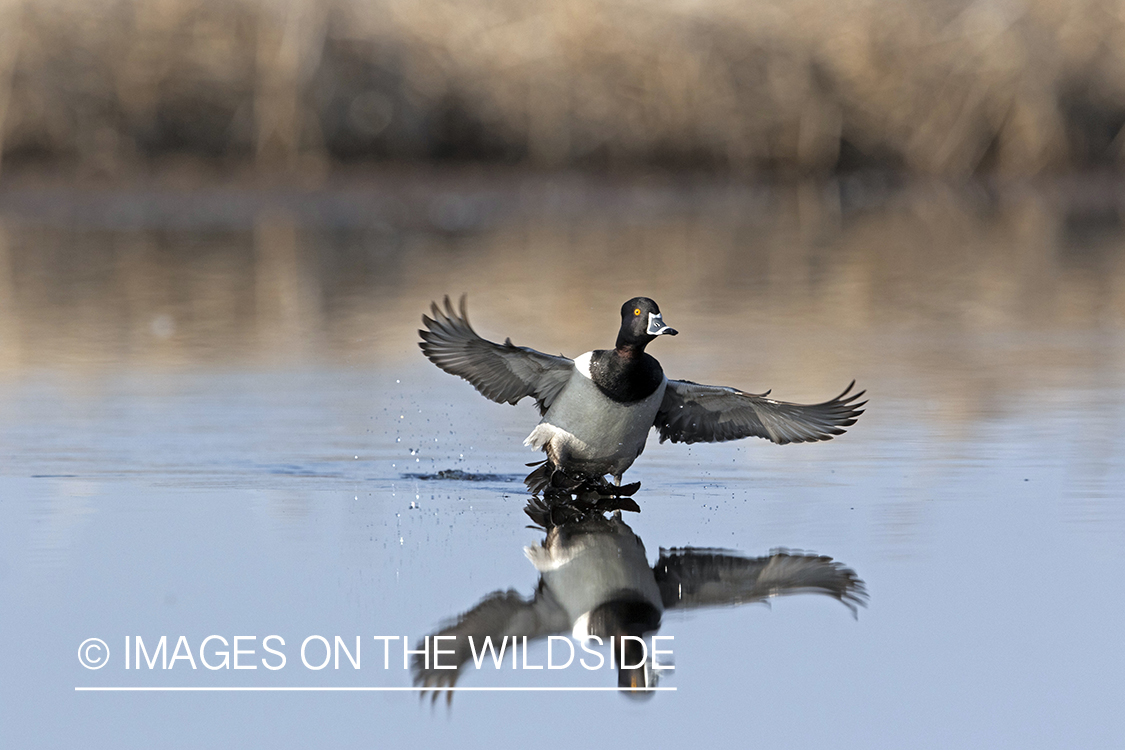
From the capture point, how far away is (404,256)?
15.5 m

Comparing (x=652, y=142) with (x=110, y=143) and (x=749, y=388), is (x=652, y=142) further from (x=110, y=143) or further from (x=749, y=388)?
(x=749, y=388)

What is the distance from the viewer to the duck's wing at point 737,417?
6.88 meters

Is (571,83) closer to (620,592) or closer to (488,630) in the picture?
(620,592)

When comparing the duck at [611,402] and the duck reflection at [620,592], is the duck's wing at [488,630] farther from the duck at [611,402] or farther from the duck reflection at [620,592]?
the duck at [611,402]

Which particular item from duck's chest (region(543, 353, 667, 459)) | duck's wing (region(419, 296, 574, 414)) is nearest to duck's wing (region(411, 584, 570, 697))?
duck's chest (region(543, 353, 667, 459))

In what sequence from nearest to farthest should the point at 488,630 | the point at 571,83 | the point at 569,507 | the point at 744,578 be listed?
the point at 488,630, the point at 744,578, the point at 569,507, the point at 571,83

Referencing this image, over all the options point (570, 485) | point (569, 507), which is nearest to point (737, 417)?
point (570, 485)

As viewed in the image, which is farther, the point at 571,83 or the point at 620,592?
the point at 571,83

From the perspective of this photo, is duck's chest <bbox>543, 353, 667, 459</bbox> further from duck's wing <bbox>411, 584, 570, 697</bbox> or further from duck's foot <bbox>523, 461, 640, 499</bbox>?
duck's wing <bbox>411, 584, 570, 697</bbox>

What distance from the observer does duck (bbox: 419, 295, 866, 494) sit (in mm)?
6668

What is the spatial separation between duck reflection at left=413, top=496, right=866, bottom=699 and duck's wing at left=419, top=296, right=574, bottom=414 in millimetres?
1036

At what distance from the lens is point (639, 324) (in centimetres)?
668

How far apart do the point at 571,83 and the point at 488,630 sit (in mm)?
15526

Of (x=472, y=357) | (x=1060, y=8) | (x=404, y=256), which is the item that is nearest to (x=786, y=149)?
(x=1060, y=8)
